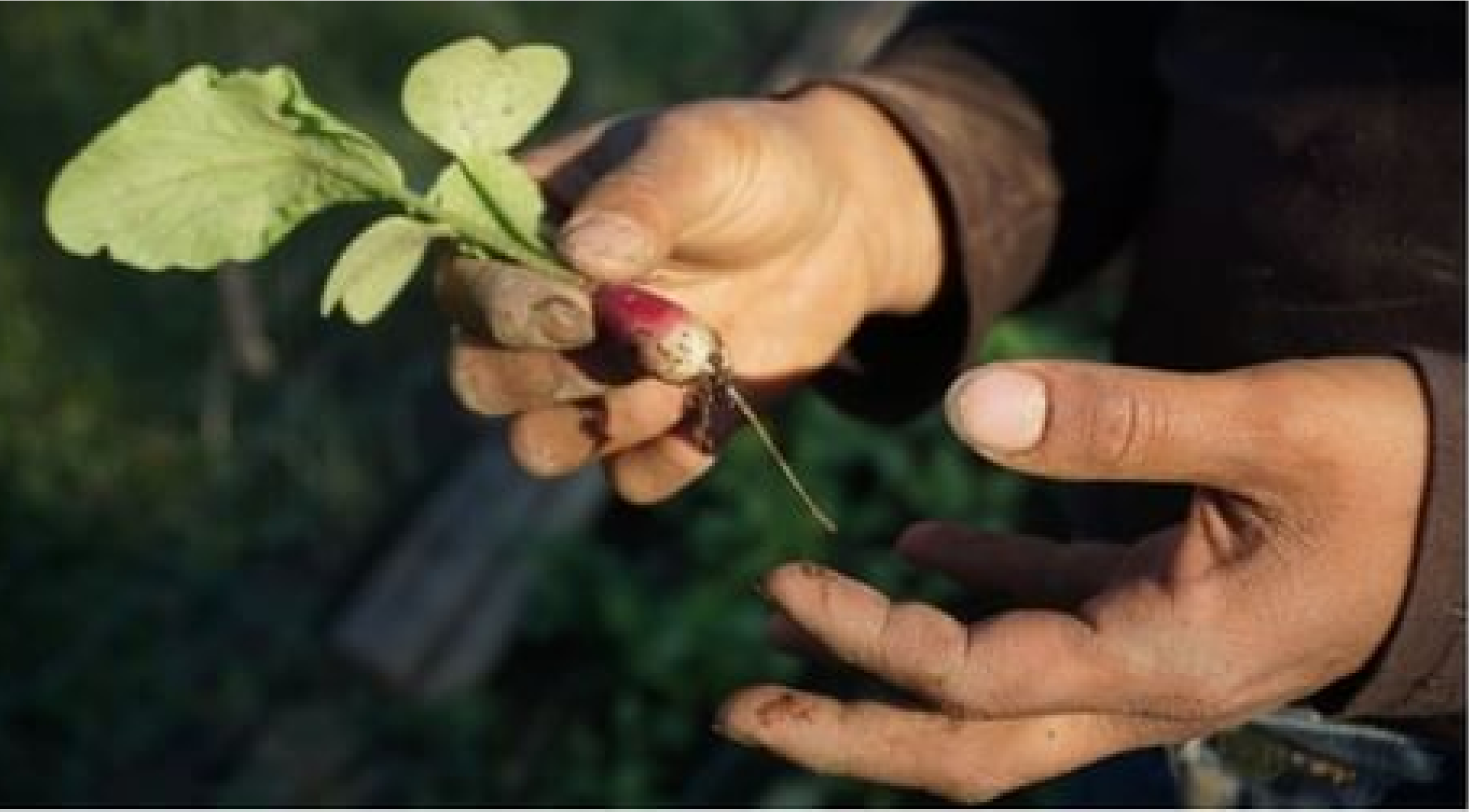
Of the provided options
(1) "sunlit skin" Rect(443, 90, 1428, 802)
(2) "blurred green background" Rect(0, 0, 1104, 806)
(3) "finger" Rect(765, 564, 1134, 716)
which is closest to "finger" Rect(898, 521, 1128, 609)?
(1) "sunlit skin" Rect(443, 90, 1428, 802)

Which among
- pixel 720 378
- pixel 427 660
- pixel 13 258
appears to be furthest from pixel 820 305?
pixel 13 258

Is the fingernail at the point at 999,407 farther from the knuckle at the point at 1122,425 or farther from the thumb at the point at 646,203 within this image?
the thumb at the point at 646,203

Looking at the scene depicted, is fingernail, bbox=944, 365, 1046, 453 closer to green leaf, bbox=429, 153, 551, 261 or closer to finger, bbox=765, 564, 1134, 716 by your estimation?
finger, bbox=765, 564, 1134, 716

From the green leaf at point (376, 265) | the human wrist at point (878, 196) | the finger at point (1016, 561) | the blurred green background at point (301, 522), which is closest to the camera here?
the green leaf at point (376, 265)

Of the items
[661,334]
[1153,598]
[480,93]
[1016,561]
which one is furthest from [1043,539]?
[480,93]

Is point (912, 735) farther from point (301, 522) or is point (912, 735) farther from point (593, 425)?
point (301, 522)

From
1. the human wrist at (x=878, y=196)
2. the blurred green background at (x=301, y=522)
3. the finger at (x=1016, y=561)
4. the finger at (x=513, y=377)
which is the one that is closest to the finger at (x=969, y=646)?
the finger at (x=1016, y=561)

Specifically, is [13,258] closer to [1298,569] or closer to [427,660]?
[427,660]
